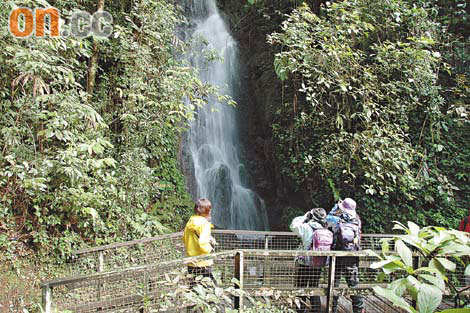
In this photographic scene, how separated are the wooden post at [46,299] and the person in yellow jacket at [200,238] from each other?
4.40ft

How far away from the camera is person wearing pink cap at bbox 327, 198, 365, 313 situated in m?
4.31

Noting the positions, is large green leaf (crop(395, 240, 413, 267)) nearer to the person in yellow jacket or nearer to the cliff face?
the person in yellow jacket

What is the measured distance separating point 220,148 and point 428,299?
9.68 metres

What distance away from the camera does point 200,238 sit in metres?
3.85

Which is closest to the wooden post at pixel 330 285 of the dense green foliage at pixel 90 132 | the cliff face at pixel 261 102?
the dense green foliage at pixel 90 132

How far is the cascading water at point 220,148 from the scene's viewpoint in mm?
9836

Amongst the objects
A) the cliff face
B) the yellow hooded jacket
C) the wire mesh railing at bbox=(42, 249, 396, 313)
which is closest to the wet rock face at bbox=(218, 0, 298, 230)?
the cliff face

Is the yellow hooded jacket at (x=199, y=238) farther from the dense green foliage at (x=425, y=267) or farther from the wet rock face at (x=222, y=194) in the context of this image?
the wet rock face at (x=222, y=194)

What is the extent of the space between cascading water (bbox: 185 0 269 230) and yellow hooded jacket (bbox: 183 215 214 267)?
5.76 m

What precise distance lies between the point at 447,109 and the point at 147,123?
257 inches

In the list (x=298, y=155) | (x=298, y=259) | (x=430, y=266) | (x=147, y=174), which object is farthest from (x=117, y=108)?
(x=430, y=266)

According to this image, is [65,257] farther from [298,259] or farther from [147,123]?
[298,259]

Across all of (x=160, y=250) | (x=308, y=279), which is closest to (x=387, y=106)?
(x=308, y=279)

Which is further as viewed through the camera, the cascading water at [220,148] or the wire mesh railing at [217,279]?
the cascading water at [220,148]
